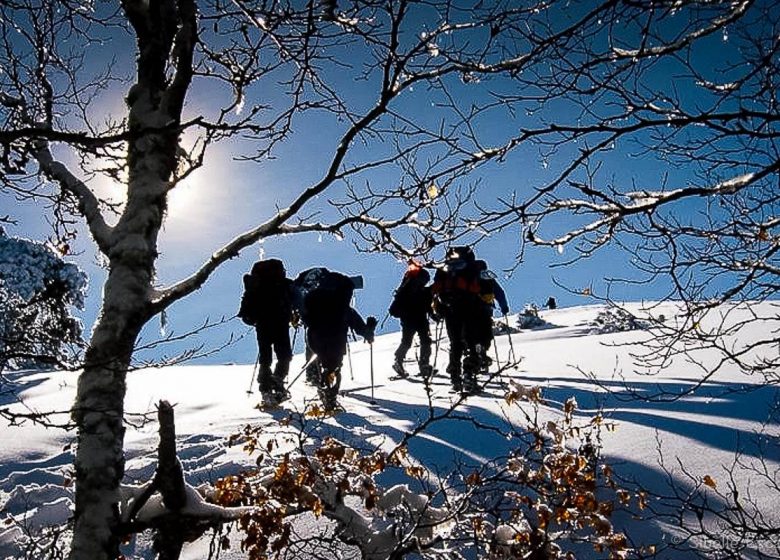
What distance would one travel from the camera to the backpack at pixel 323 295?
7.63 metres

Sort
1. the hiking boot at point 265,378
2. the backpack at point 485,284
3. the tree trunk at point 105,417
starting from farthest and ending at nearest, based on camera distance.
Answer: the backpack at point 485,284
the hiking boot at point 265,378
the tree trunk at point 105,417

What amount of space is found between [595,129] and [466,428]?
4010mm

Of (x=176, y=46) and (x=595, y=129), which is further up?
(x=176, y=46)

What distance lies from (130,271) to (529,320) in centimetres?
2538

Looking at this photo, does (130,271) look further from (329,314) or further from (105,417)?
(329,314)

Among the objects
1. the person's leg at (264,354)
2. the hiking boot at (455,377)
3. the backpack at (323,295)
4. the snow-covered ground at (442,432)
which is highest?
the backpack at (323,295)

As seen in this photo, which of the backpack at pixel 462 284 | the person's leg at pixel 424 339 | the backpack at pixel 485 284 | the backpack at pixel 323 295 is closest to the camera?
the backpack at pixel 323 295

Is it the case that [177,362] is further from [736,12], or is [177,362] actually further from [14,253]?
[14,253]

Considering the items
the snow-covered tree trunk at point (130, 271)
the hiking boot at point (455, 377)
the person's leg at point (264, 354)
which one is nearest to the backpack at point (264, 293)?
the person's leg at point (264, 354)

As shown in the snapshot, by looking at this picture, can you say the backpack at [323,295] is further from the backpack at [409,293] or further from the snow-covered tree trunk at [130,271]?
the snow-covered tree trunk at [130,271]

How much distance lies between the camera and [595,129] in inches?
118

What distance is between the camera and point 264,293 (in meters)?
8.06

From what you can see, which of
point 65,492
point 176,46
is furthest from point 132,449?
point 176,46

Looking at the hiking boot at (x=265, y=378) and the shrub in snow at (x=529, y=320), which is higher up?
the shrub in snow at (x=529, y=320)
